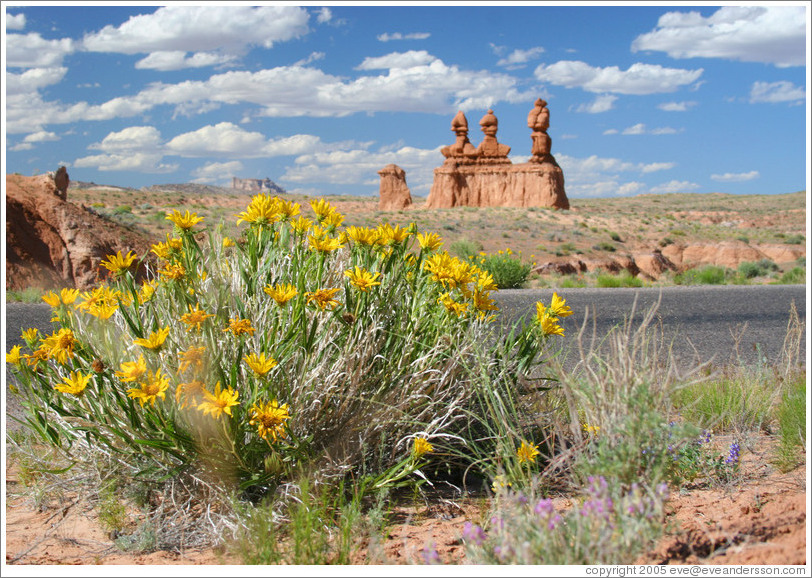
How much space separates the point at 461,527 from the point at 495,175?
5048 cm

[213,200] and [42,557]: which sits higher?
[213,200]

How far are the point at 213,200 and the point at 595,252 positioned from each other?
41457 millimetres

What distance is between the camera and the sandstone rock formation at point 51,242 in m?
12.2

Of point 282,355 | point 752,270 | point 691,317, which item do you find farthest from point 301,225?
point 752,270

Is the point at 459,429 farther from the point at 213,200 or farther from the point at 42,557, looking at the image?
the point at 213,200

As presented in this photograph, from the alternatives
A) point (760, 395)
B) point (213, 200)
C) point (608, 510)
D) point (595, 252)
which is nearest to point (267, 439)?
point (608, 510)

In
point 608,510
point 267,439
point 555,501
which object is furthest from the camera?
point 555,501

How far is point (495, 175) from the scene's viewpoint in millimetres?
52156

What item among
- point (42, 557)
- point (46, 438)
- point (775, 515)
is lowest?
point (42, 557)

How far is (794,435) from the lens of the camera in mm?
3877

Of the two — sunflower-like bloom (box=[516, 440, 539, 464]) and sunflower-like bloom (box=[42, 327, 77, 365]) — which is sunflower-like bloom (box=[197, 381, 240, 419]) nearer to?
sunflower-like bloom (box=[42, 327, 77, 365])

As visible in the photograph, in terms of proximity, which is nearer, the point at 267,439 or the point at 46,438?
the point at 267,439

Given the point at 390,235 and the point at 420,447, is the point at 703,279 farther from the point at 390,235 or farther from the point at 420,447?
the point at 420,447

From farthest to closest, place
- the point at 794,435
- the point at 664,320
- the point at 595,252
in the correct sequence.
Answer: the point at 595,252 → the point at 664,320 → the point at 794,435
